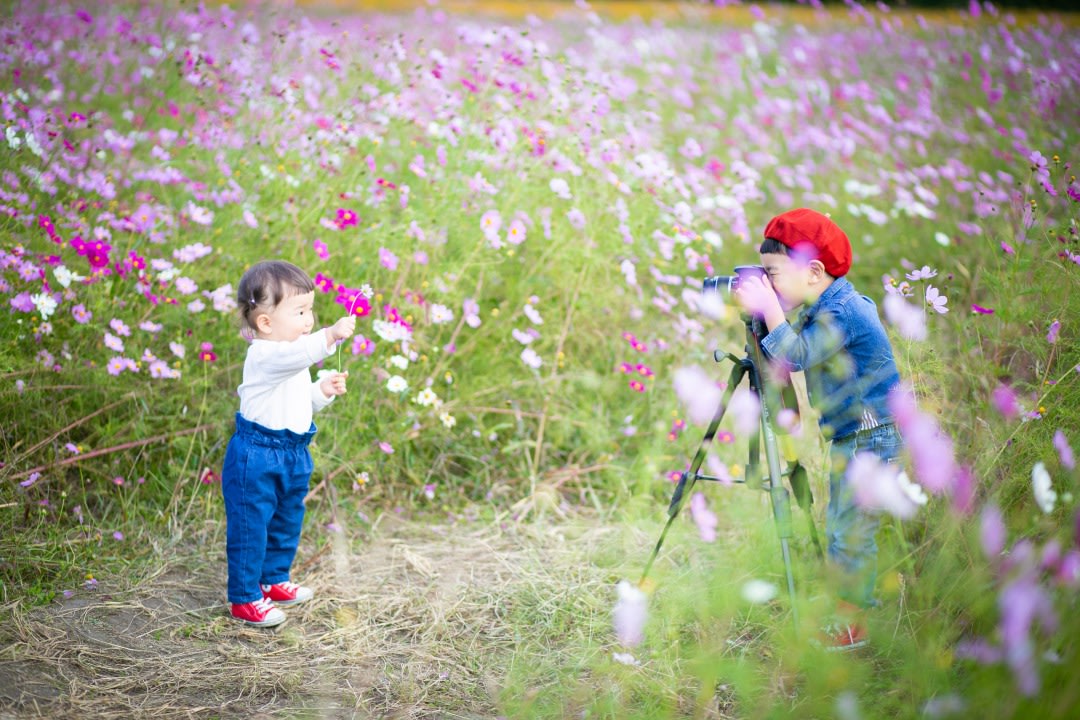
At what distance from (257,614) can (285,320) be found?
0.85 m

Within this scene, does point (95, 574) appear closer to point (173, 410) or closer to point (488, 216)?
point (173, 410)

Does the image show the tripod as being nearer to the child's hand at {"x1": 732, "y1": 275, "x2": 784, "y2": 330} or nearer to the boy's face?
the child's hand at {"x1": 732, "y1": 275, "x2": 784, "y2": 330}

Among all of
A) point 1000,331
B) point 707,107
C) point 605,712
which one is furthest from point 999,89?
point 605,712

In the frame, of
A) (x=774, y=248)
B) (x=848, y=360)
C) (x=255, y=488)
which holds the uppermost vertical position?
(x=774, y=248)

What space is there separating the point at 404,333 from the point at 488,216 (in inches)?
24.8

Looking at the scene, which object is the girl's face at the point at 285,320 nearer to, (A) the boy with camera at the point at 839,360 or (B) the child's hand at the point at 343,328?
(B) the child's hand at the point at 343,328

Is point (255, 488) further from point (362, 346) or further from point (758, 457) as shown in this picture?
point (758, 457)

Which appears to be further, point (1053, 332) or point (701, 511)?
point (701, 511)

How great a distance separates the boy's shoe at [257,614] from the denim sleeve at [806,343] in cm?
156

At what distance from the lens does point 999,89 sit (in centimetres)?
532

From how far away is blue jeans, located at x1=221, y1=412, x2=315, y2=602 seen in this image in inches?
94.7

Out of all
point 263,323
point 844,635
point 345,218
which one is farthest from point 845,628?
point 345,218

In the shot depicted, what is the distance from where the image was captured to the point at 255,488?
2.41m

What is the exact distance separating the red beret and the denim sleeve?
16 centimetres
